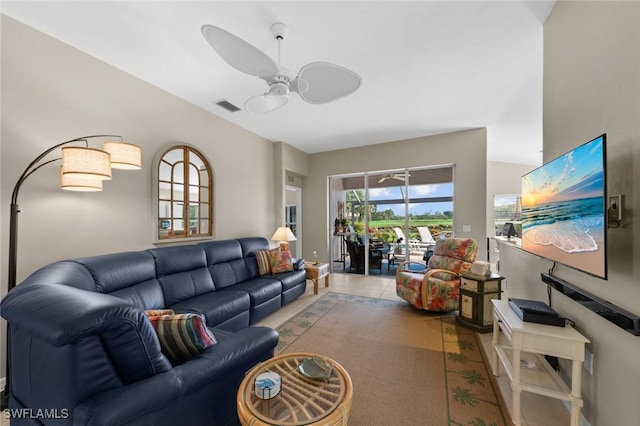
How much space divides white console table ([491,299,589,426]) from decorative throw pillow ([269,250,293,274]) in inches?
112

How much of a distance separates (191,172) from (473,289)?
4.11 meters

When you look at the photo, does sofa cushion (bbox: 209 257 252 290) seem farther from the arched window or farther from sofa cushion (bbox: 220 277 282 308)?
the arched window

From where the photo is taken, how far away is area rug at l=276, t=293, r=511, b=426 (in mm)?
1699

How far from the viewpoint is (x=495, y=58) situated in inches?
100

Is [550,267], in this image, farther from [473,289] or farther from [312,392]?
[312,392]

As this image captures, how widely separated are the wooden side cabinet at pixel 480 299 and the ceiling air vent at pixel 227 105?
398 cm

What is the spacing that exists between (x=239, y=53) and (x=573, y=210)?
7.79 ft

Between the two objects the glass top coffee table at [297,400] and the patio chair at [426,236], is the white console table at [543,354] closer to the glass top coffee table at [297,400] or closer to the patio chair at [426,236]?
the glass top coffee table at [297,400]

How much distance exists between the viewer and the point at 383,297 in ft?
13.5

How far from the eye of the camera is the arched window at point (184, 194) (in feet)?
10.5

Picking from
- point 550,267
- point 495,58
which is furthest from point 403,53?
point 550,267

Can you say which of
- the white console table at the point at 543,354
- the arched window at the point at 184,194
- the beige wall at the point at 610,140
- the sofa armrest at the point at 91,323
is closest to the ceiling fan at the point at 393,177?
the beige wall at the point at 610,140

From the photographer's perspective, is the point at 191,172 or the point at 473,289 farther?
the point at 191,172

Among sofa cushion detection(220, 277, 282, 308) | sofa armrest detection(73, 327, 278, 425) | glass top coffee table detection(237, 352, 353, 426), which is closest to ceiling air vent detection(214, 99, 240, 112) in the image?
sofa cushion detection(220, 277, 282, 308)
